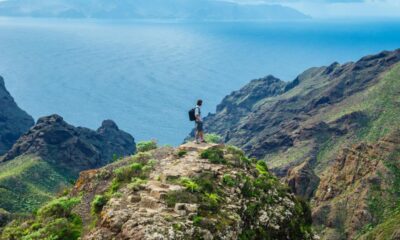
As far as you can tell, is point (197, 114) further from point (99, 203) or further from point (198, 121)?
point (99, 203)

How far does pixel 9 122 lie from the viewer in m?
179

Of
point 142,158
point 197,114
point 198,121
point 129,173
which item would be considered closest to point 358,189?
point 197,114

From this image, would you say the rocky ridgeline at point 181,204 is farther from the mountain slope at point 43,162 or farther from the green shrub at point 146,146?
the mountain slope at point 43,162

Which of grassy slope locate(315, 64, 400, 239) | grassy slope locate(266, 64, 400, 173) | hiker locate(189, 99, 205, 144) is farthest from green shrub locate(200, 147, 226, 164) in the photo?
grassy slope locate(266, 64, 400, 173)

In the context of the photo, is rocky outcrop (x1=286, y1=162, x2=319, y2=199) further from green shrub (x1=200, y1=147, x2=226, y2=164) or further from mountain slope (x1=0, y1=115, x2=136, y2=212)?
green shrub (x1=200, y1=147, x2=226, y2=164)

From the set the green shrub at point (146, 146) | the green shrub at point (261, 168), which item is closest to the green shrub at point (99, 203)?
the green shrub at point (261, 168)

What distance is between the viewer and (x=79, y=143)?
138000 mm

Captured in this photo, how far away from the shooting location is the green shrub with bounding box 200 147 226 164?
2770 centimetres

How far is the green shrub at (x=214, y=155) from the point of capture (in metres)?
27.7

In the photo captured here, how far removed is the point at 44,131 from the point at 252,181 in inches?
4667

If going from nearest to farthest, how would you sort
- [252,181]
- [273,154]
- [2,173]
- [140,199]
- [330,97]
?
[140,199]
[252,181]
[2,173]
[273,154]
[330,97]

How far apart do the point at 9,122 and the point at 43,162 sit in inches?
2422

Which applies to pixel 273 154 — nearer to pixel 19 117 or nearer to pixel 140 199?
pixel 19 117

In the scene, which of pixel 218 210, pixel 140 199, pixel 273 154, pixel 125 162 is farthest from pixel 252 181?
pixel 273 154
